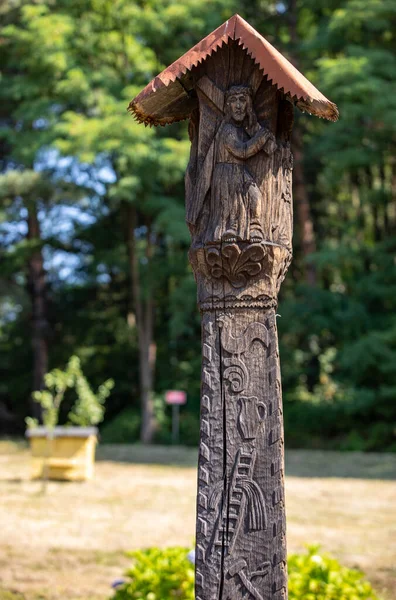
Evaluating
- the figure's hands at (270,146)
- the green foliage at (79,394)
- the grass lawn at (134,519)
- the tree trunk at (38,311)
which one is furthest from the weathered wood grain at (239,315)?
the tree trunk at (38,311)

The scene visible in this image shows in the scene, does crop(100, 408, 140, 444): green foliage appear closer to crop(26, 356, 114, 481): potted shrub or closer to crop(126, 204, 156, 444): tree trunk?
crop(126, 204, 156, 444): tree trunk

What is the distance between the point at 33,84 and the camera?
685 inches

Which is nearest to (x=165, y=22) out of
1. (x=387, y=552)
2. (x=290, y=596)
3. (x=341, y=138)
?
(x=341, y=138)

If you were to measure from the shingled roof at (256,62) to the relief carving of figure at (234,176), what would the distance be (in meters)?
0.18

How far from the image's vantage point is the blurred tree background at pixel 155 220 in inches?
603

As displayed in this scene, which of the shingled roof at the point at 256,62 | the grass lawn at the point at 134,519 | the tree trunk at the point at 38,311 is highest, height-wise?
the tree trunk at the point at 38,311

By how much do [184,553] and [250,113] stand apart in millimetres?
2674

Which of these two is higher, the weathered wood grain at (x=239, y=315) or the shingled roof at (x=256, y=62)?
the shingled roof at (x=256, y=62)

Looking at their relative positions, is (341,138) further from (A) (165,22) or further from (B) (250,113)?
(B) (250,113)

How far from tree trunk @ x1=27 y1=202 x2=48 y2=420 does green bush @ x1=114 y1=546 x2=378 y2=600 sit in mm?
15726

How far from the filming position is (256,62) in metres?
2.93

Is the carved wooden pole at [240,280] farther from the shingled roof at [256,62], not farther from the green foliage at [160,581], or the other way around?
the green foliage at [160,581]

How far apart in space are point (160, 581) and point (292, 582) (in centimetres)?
72

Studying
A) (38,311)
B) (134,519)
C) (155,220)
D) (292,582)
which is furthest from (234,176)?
(38,311)
